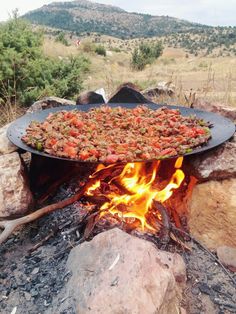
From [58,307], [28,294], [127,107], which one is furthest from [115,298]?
[127,107]

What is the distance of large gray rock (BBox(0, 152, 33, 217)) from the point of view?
11.2 ft

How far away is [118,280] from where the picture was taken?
2.39 meters

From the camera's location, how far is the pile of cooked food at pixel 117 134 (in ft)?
11.0

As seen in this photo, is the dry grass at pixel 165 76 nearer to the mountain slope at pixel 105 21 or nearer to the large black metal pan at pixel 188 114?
the large black metal pan at pixel 188 114

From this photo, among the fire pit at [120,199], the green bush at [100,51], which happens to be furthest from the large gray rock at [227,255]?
the green bush at [100,51]

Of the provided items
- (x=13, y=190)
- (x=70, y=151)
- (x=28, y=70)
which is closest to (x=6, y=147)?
(x=13, y=190)

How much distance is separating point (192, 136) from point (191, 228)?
2.66ft

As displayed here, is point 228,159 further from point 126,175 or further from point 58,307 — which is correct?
point 58,307

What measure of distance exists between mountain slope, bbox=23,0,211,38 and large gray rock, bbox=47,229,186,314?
54.2 m

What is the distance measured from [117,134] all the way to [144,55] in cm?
2037

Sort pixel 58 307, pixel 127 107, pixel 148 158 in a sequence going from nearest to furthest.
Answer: pixel 58 307 < pixel 148 158 < pixel 127 107

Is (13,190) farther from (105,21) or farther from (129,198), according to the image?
(105,21)

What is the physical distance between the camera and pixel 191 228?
3.61 metres

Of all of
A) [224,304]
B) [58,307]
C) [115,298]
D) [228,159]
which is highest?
[228,159]
